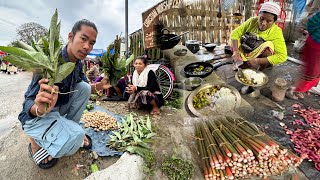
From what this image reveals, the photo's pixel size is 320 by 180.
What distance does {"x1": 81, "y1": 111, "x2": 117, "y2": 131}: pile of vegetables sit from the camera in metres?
3.23

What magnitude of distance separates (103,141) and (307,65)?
262 cm

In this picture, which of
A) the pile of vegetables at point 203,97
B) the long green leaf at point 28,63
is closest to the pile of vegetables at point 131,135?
the pile of vegetables at point 203,97

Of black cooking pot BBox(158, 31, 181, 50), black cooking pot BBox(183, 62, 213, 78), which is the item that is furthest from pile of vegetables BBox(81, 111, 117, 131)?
black cooking pot BBox(158, 31, 181, 50)

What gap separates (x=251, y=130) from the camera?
265 centimetres

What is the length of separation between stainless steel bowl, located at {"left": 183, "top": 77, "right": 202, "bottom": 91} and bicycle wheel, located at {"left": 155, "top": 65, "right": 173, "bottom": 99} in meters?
0.38

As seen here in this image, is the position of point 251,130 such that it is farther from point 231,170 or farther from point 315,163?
point 315,163

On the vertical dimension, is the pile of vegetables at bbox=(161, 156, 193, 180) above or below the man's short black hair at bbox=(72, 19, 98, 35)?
below

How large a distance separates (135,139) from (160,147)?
34 centimetres

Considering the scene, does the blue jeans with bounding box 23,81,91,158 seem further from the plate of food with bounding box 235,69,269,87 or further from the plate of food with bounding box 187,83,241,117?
the plate of food with bounding box 235,69,269,87

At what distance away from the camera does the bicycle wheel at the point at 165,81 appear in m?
4.95

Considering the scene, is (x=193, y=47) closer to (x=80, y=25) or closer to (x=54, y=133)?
(x=80, y=25)

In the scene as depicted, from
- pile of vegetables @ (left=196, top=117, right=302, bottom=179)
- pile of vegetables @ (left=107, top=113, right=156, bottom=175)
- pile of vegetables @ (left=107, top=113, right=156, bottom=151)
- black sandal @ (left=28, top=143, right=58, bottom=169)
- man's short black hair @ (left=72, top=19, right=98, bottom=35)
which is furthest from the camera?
pile of vegetables @ (left=107, top=113, right=156, bottom=151)

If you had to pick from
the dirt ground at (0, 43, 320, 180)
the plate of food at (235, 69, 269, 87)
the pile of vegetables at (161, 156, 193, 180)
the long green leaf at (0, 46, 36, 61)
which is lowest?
the pile of vegetables at (161, 156, 193, 180)

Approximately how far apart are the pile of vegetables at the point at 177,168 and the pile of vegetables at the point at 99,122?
120 centimetres
